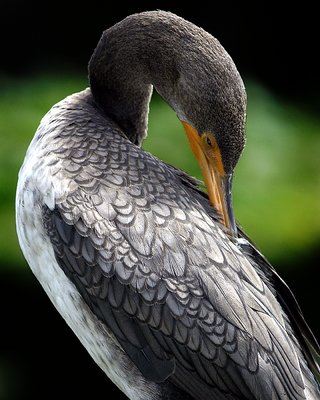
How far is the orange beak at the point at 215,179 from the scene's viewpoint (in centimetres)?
407

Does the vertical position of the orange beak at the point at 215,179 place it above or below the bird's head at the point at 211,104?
below

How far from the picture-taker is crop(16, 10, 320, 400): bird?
152 inches

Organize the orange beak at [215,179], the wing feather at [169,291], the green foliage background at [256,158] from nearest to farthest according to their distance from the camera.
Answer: the wing feather at [169,291]
the orange beak at [215,179]
the green foliage background at [256,158]

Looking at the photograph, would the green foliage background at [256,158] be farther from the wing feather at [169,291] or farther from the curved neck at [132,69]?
the wing feather at [169,291]

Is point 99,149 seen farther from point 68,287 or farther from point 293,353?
point 293,353

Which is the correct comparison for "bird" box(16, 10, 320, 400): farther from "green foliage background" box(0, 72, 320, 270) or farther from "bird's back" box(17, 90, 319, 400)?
"green foliage background" box(0, 72, 320, 270)

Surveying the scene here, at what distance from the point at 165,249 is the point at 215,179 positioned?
319 millimetres

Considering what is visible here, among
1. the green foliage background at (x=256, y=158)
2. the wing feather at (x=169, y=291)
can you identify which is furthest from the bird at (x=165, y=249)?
the green foliage background at (x=256, y=158)

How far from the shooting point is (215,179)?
409cm

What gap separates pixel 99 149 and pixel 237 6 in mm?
5020

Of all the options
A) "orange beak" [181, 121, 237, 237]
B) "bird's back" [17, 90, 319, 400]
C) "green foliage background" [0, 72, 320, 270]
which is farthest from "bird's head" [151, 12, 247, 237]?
"green foliage background" [0, 72, 320, 270]

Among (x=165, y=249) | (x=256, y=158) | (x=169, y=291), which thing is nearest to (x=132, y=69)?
(x=165, y=249)

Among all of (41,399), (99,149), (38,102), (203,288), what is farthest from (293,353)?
(38,102)

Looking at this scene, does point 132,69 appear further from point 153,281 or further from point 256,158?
point 256,158
